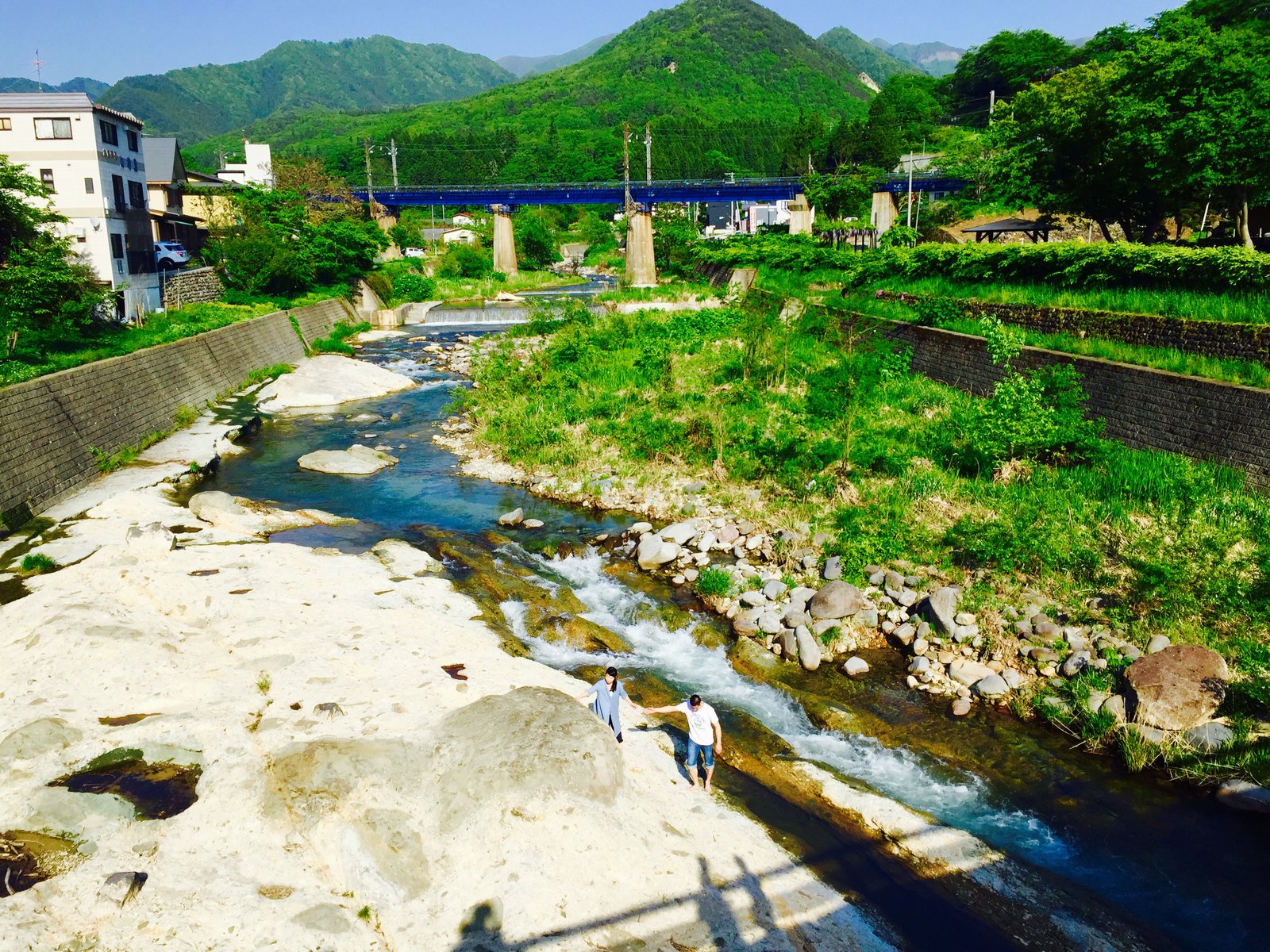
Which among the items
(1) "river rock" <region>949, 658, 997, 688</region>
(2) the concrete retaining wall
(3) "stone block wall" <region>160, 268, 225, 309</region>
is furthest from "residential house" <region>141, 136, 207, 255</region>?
(1) "river rock" <region>949, 658, 997, 688</region>

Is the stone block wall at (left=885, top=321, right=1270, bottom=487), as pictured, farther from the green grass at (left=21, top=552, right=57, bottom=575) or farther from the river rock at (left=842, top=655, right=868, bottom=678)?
the green grass at (left=21, top=552, right=57, bottom=575)

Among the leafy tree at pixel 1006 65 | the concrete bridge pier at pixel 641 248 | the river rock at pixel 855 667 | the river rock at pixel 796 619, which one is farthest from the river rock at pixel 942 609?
the leafy tree at pixel 1006 65

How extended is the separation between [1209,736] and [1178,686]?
0.72 metres

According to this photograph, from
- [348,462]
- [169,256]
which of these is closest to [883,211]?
[169,256]

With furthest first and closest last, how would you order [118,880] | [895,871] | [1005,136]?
[1005,136] < [895,871] < [118,880]

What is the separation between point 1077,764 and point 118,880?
38.4 ft

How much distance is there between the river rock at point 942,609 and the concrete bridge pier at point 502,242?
7498 cm

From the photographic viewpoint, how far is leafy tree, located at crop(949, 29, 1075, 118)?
95438 millimetres

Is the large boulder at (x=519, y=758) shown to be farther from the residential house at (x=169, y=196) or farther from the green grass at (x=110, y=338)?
the residential house at (x=169, y=196)

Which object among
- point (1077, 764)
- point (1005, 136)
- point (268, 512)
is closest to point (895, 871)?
point (1077, 764)

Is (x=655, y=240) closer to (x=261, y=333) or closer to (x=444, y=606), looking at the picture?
(x=261, y=333)

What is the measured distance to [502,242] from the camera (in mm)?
84875

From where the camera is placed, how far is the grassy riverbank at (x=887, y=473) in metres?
14.0

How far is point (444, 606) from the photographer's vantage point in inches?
609
